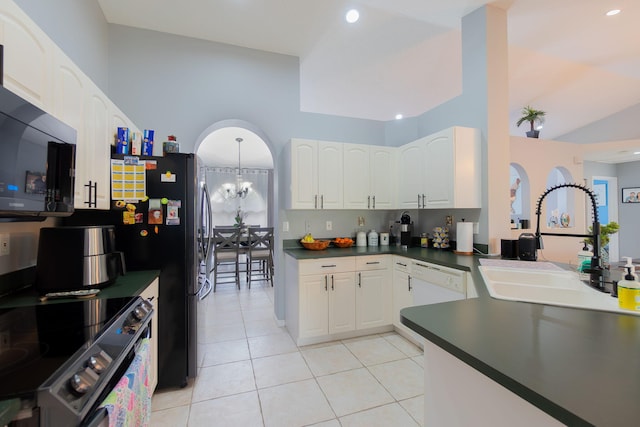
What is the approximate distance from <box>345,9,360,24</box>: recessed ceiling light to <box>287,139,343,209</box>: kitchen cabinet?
1.23 meters

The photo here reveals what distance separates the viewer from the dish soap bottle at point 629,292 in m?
1.05

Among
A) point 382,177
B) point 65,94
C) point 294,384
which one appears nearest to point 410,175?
point 382,177

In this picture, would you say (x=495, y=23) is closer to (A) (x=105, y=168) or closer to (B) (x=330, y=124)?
(B) (x=330, y=124)

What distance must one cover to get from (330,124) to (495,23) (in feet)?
6.24

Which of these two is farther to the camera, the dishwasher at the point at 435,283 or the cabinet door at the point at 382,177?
the cabinet door at the point at 382,177

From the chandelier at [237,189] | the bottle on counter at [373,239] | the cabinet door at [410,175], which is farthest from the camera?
the chandelier at [237,189]

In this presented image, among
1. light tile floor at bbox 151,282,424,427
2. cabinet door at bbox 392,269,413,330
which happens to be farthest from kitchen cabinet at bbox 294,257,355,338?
cabinet door at bbox 392,269,413,330

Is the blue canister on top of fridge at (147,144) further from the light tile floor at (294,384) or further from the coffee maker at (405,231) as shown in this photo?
the coffee maker at (405,231)

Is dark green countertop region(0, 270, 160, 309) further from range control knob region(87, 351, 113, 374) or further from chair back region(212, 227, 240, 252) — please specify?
chair back region(212, 227, 240, 252)

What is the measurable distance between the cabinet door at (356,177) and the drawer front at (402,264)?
719mm

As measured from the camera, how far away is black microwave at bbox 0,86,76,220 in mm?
964

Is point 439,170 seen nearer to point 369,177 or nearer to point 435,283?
point 369,177

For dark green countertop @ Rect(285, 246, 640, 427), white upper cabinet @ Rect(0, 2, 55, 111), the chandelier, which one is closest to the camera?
dark green countertop @ Rect(285, 246, 640, 427)

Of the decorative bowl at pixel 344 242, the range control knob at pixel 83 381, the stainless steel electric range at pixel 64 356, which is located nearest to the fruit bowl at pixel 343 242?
the decorative bowl at pixel 344 242
